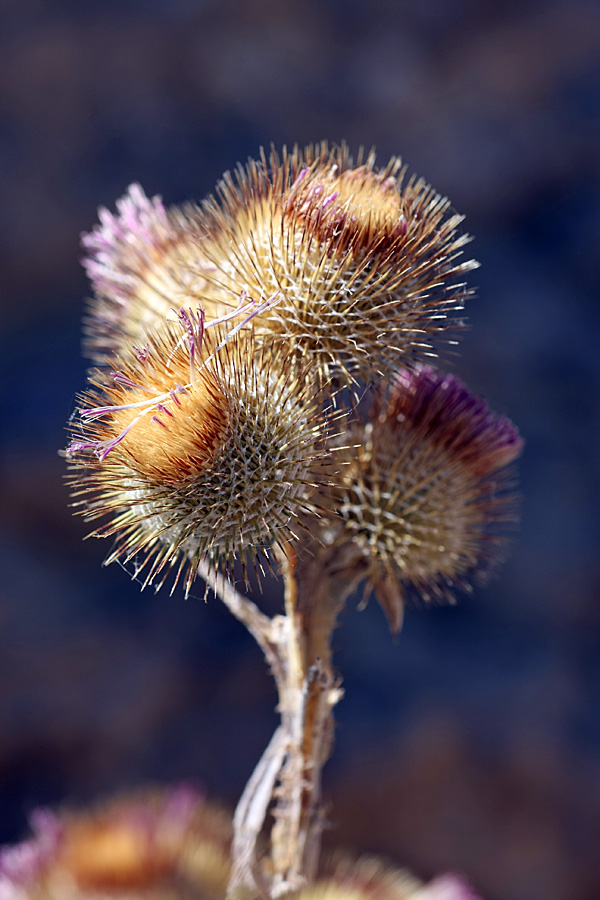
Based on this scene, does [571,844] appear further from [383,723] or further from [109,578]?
[109,578]

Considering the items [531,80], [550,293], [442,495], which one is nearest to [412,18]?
[531,80]

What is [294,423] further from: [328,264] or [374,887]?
[374,887]

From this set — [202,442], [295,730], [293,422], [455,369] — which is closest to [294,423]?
[293,422]

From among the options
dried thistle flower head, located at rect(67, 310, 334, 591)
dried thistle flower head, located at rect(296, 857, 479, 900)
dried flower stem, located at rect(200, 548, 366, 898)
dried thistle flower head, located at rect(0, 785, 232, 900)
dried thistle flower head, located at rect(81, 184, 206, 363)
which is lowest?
dried thistle flower head, located at rect(0, 785, 232, 900)

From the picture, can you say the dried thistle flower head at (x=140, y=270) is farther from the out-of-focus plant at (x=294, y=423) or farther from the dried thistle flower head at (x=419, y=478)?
the dried thistle flower head at (x=419, y=478)

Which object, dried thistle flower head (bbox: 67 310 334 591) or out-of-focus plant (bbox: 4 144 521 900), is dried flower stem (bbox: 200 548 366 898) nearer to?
out-of-focus plant (bbox: 4 144 521 900)

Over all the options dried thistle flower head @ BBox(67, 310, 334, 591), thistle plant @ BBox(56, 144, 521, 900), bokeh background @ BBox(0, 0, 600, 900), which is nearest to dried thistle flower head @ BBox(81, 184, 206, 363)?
thistle plant @ BBox(56, 144, 521, 900)

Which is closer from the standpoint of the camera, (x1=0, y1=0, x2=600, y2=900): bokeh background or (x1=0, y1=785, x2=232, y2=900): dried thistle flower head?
(x1=0, y1=785, x2=232, y2=900): dried thistle flower head

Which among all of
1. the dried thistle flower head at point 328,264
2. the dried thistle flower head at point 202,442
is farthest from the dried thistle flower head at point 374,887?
the dried thistle flower head at point 328,264
